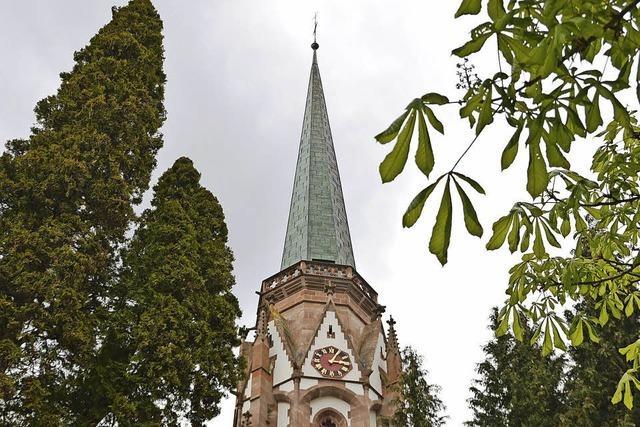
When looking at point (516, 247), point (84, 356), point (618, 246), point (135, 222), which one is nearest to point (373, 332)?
point (135, 222)

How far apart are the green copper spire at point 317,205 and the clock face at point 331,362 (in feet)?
17.3

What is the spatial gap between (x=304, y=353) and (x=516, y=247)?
21.3m

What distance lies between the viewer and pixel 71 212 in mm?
12469

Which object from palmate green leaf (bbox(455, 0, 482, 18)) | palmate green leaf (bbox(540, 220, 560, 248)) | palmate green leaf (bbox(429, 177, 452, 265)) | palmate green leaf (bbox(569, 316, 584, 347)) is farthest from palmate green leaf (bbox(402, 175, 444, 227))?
palmate green leaf (bbox(569, 316, 584, 347))

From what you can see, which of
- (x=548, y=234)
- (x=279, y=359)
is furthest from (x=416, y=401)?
(x=548, y=234)

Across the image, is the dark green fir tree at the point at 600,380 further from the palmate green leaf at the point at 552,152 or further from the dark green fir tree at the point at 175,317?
the palmate green leaf at the point at 552,152

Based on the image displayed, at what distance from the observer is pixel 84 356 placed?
35.7 ft

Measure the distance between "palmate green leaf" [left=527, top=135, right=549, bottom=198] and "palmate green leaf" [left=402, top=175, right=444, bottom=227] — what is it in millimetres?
435

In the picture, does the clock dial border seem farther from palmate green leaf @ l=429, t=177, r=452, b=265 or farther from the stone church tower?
palmate green leaf @ l=429, t=177, r=452, b=265

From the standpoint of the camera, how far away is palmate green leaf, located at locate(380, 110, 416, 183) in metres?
2.33

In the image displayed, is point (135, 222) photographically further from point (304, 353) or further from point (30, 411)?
point (304, 353)

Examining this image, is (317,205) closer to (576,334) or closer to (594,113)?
(576,334)

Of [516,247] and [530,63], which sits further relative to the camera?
[516,247]

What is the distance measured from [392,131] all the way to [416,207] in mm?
295
